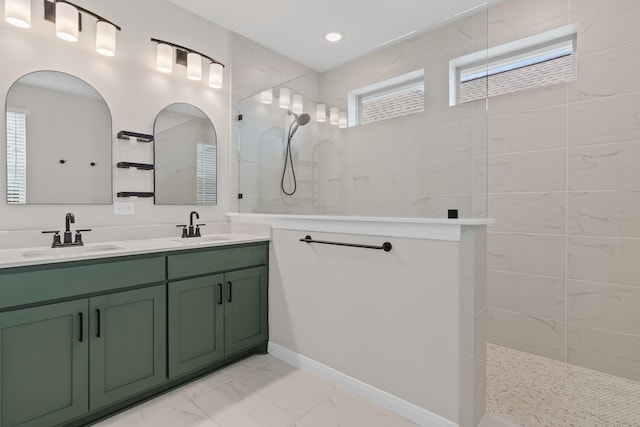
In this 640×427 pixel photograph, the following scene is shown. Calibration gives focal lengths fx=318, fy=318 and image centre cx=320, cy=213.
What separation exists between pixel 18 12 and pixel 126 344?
6.20 ft

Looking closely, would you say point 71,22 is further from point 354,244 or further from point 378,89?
point 354,244

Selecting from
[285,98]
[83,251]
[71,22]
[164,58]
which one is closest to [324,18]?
[285,98]

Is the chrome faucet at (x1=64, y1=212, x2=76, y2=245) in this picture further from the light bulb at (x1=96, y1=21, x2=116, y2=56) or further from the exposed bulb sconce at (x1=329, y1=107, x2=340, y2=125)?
the exposed bulb sconce at (x1=329, y1=107, x2=340, y2=125)

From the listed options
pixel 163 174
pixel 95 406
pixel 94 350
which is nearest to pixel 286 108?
pixel 163 174

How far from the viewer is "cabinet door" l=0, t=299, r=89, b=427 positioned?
137 centimetres

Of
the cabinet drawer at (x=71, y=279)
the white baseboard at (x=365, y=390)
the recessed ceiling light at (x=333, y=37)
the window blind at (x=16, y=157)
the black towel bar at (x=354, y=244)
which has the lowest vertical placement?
the white baseboard at (x=365, y=390)

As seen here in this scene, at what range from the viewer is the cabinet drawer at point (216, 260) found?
6.33 ft

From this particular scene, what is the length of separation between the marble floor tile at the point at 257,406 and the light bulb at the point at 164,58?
221 centimetres

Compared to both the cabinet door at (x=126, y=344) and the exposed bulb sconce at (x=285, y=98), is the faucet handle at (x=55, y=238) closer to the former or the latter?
the cabinet door at (x=126, y=344)

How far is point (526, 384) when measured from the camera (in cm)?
199

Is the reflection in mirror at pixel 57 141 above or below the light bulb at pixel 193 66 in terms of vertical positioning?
below

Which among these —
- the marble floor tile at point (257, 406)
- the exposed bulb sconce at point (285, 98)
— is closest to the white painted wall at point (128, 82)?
the exposed bulb sconce at point (285, 98)

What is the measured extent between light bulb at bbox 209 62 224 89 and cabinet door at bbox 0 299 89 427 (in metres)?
1.88

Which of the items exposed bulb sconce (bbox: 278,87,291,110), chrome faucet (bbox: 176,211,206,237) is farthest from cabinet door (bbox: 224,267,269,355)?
exposed bulb sconce (bbox: 278,87,291,110)
